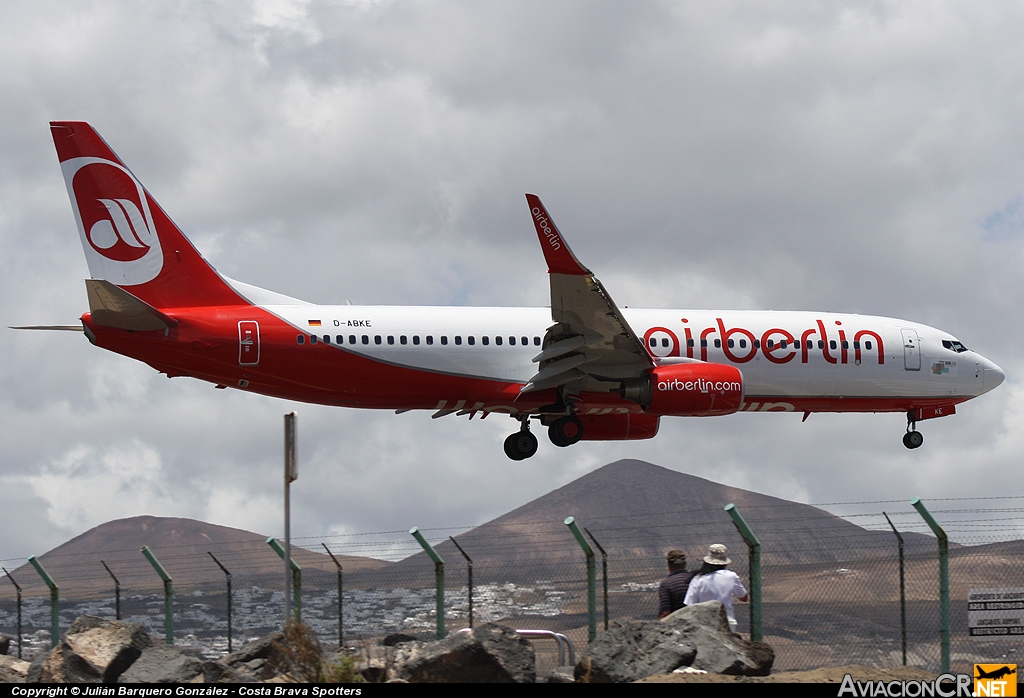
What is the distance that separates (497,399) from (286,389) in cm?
457

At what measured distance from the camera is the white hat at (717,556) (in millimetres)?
11352

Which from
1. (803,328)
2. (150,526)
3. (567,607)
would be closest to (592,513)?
(150,526)

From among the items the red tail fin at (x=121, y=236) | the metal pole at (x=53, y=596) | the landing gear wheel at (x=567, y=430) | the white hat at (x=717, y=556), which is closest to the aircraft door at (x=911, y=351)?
the landing gear wheel at (x=567, y=430)

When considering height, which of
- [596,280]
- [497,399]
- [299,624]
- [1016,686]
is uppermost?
[596,280]

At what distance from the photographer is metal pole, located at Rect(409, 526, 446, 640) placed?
13.8m

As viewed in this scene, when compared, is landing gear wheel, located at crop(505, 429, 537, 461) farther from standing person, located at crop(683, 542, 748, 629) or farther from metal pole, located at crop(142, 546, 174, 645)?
standing person, located at crop(683, 542, 748, 629)

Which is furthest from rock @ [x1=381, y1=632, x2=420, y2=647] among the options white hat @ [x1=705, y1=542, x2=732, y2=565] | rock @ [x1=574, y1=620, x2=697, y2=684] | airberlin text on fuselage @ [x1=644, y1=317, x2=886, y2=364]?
airberlin text on fuselage @ [x1=644, y1=317, x2=886, y2=364]

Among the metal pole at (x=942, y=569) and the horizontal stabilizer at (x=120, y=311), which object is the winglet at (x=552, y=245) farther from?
the metal pole at (x=942, y=569)

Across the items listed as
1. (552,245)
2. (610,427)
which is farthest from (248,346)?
(610,427)

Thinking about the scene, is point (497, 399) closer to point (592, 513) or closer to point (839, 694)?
point (839, 694)

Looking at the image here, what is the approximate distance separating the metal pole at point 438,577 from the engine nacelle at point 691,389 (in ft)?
38.4

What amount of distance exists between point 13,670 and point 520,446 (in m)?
15.6

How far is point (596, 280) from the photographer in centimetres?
2308

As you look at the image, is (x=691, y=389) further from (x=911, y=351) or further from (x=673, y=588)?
(x=673, y=588)
